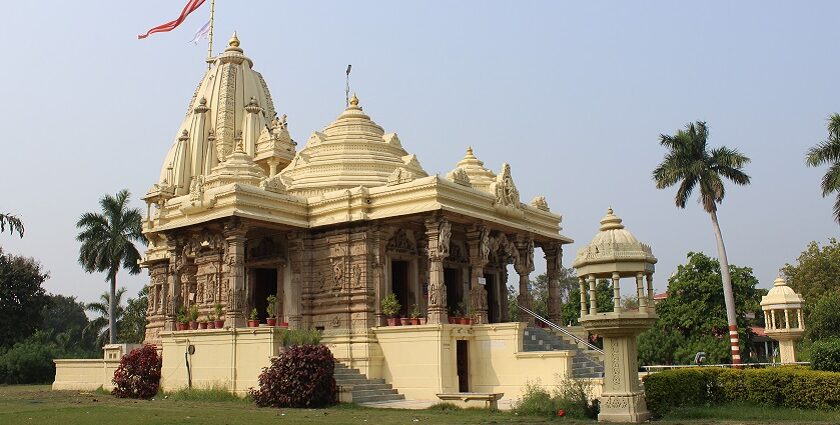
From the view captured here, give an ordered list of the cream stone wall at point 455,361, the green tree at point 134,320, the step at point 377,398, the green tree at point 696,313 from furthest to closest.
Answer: the green tree at point 134,320 → the green tree at point 696,313 → the cream stone wall at point 455,361 → the step at point 377,398

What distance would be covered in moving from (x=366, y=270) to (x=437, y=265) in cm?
235

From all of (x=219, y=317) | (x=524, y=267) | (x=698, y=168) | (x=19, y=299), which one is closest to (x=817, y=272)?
(x=698, y=168)

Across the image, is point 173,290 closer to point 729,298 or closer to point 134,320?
point 729,298

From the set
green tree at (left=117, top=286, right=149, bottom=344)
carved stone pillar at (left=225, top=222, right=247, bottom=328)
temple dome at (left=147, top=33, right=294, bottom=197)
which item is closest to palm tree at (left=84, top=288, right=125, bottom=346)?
green tree at (left=117, top=286, right=149, bottom=344)

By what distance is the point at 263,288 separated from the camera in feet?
84.8

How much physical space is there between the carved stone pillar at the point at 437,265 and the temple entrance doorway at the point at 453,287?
457 cm

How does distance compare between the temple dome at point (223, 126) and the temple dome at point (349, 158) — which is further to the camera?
the temple dome at point (223, 126)

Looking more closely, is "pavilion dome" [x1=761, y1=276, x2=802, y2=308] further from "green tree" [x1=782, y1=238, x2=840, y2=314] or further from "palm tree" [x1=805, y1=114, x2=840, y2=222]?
"green tree" [x1=782, y1=238, x2=840, y2=314]

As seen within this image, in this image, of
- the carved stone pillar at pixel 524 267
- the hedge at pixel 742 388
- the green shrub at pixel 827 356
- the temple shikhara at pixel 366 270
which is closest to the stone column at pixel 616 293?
the hedge at pixel 742 388

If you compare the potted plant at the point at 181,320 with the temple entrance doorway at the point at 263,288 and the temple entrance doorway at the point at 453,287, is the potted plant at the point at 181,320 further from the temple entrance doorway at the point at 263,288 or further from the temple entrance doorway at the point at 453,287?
the temple entrance doorway at the point at 453,287

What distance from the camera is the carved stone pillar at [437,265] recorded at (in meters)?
20.7

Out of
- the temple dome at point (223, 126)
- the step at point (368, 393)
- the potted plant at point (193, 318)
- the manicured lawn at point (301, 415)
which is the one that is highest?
the temple dome at point (223, 126)

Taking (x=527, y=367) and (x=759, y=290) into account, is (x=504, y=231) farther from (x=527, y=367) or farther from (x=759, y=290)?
(x=759, y=290)

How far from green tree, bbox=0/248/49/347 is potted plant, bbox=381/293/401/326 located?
96.3 feet
